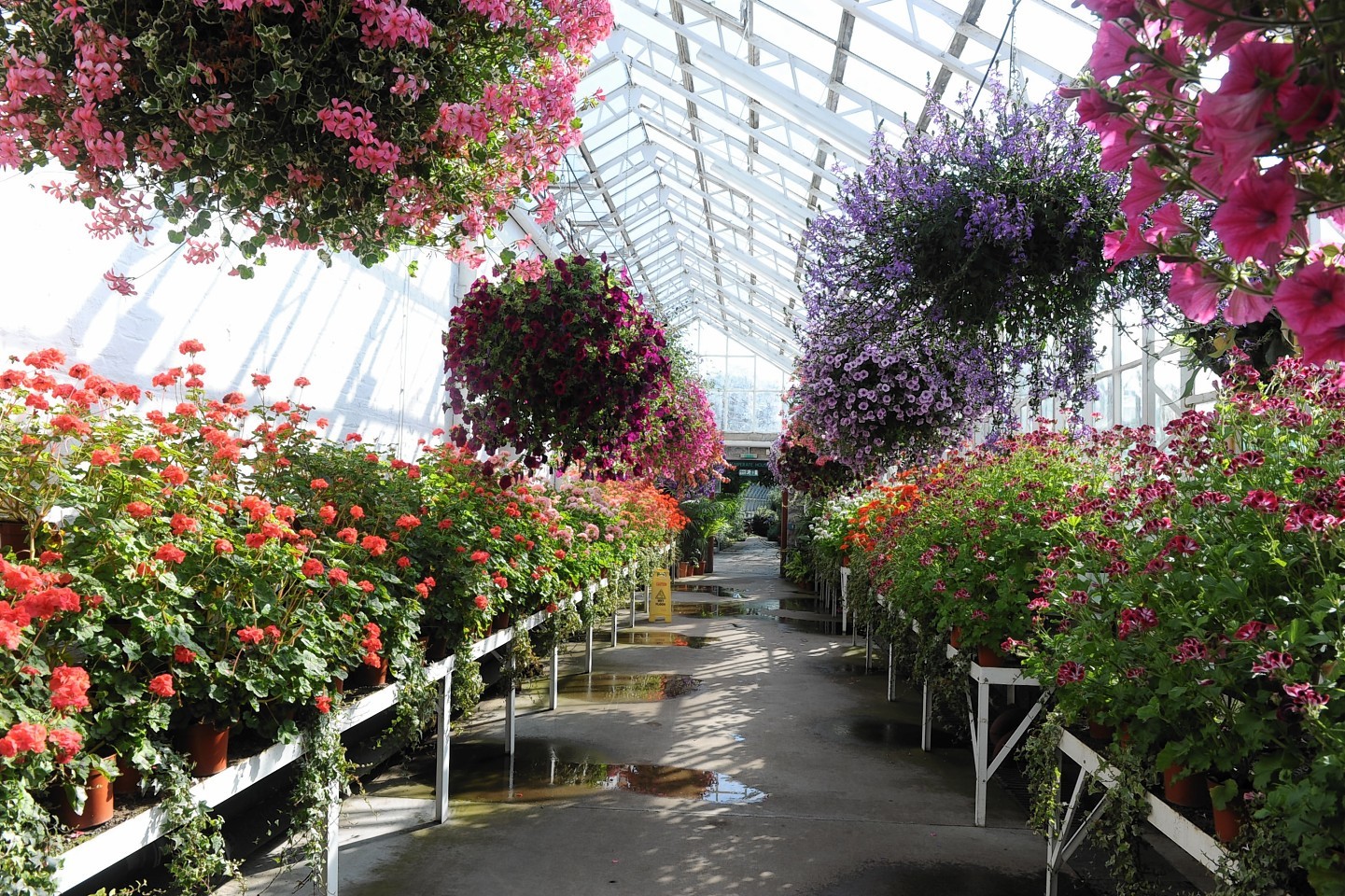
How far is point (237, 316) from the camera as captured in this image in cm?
407

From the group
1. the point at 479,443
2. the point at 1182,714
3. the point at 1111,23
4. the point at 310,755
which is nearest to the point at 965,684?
the point at 1182,714

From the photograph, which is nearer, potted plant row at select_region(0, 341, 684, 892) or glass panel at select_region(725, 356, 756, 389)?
potted plant row at select_region(0, 341, 684, 892)

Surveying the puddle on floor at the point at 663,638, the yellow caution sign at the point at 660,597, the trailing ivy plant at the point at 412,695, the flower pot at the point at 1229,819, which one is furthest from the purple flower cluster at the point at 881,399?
the yellow caution sign at the point at 660,597

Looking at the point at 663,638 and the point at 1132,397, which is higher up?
the point at 1132,397

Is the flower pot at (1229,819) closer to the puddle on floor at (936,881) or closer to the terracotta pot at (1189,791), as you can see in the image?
the terracotta pot at (1189,791)

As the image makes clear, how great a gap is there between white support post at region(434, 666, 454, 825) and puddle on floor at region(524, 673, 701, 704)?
2302 mm

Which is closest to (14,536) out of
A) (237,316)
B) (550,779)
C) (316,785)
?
(316,785)

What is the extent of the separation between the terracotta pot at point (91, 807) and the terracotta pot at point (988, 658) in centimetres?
302

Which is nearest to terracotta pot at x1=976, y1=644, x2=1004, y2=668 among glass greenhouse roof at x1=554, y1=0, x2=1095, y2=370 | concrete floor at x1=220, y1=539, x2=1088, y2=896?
concrete floor at x1=220, y1=539, x2=1088, y2=896

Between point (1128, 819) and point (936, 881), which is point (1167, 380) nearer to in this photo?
point (936, 881)

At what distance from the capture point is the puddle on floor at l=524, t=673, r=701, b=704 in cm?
605

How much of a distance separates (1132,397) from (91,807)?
7.08 metres

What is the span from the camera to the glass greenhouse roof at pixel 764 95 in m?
5.19

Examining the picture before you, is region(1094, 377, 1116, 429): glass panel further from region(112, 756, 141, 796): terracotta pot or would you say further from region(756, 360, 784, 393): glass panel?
region(756, 360, 784, 393): glass panel
